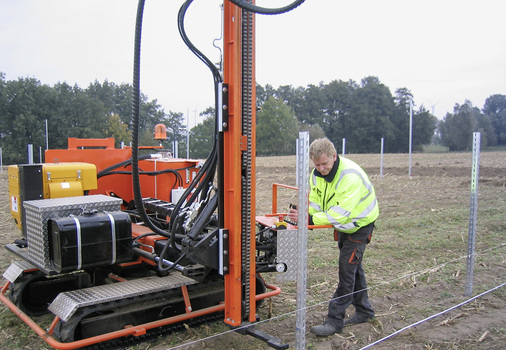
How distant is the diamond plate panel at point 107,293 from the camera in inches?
145

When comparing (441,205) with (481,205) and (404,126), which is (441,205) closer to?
(481,205)

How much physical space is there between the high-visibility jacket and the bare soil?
931 millimetres

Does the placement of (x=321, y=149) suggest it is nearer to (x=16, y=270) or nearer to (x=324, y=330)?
(x=324, y=330)

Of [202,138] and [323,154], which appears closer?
[323,154]

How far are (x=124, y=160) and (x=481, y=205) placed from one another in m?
10.3

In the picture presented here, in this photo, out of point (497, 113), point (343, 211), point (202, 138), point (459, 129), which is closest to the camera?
point (343, 211)

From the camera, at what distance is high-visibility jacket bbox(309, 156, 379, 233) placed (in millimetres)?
4160

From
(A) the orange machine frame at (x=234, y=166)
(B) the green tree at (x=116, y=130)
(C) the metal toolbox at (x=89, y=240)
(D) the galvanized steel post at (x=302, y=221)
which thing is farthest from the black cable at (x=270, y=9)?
(B) the green tree at (x=116, y=130)

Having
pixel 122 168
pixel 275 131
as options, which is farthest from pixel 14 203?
pixel 275 131

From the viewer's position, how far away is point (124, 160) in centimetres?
566

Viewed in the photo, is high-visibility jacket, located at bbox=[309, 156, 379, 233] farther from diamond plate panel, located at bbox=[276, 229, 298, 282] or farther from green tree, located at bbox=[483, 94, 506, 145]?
green tree, located at bbox=[483, 94, 506, 145]

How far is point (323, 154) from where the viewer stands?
4.23 meters

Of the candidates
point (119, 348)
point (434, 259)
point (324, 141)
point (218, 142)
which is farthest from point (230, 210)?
point (434, 259)

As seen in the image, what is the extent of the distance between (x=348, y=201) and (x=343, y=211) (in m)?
0.11
